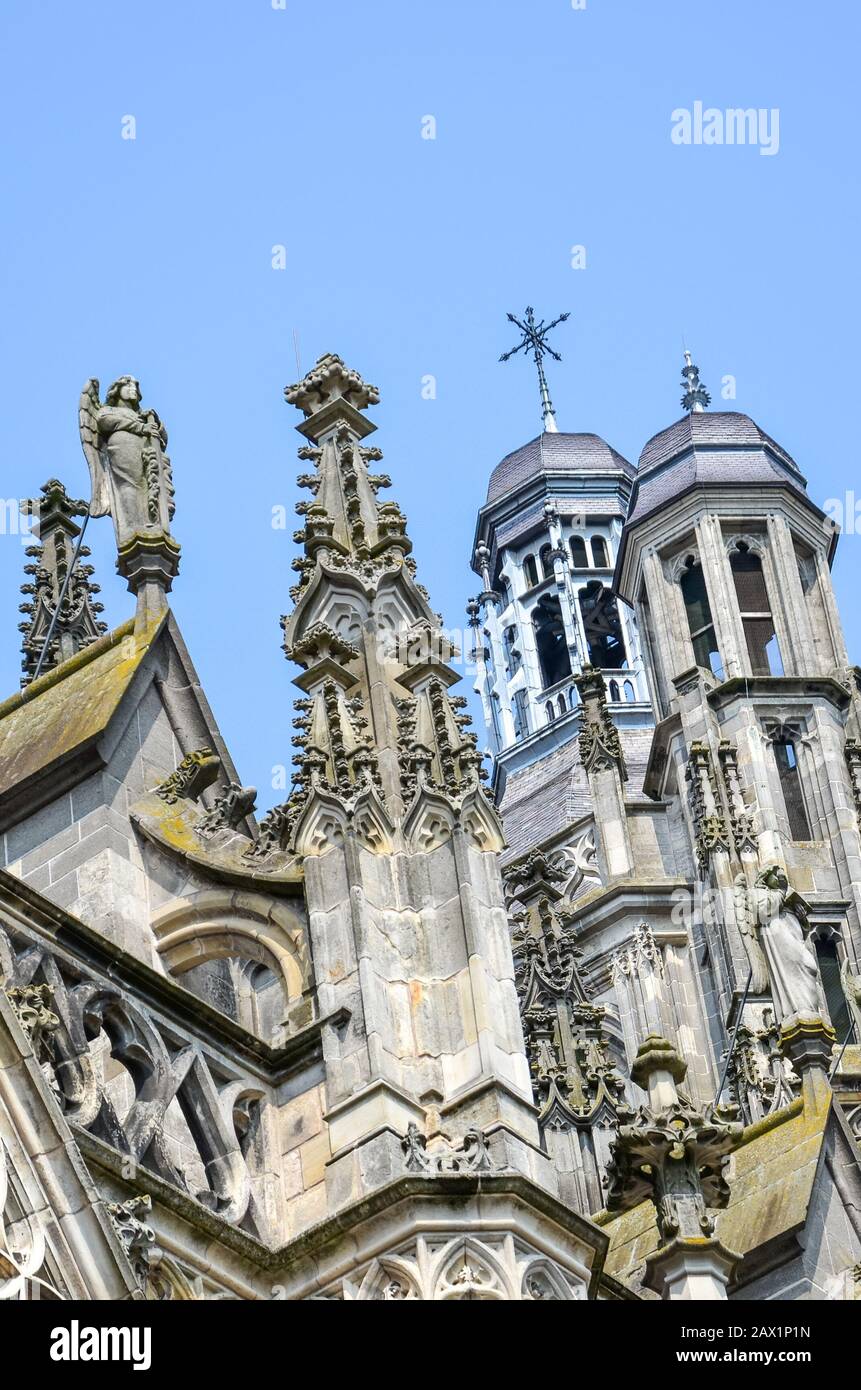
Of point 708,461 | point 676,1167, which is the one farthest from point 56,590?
point 708,461

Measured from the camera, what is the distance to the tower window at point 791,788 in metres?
38.1

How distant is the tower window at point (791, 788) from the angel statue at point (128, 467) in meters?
19.2

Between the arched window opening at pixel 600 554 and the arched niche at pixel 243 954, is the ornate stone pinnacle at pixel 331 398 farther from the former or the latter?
the arched window opening at pixel 600 554

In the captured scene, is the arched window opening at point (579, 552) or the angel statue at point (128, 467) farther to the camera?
the arched window opening at point (579, 552)

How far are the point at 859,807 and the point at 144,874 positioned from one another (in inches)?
854

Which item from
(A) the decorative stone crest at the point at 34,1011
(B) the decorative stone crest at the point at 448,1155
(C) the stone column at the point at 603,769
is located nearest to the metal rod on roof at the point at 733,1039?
(C) the stone column at the point at 603,769

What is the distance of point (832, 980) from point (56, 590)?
15494 millimetres

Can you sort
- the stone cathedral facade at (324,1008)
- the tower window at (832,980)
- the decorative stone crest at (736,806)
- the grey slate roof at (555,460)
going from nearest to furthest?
the stone cathedral facade at (324,1008), the tower window at (832,980), the decorative stone crest at (736,806), the grey slate roof at (555,460)

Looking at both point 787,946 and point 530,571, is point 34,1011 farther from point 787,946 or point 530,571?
point 530,571

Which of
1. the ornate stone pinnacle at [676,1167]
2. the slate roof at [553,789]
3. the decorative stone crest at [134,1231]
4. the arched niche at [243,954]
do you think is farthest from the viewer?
the slate roof at [553,789]

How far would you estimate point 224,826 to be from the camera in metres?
17.5

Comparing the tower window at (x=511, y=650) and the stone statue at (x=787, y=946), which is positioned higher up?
the tower window at (x=511, y=650)

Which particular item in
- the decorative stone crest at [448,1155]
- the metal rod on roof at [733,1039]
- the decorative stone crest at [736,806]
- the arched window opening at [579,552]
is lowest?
the decorative stone crest at [448,1155]

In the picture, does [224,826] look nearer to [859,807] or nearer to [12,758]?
[12,758]
